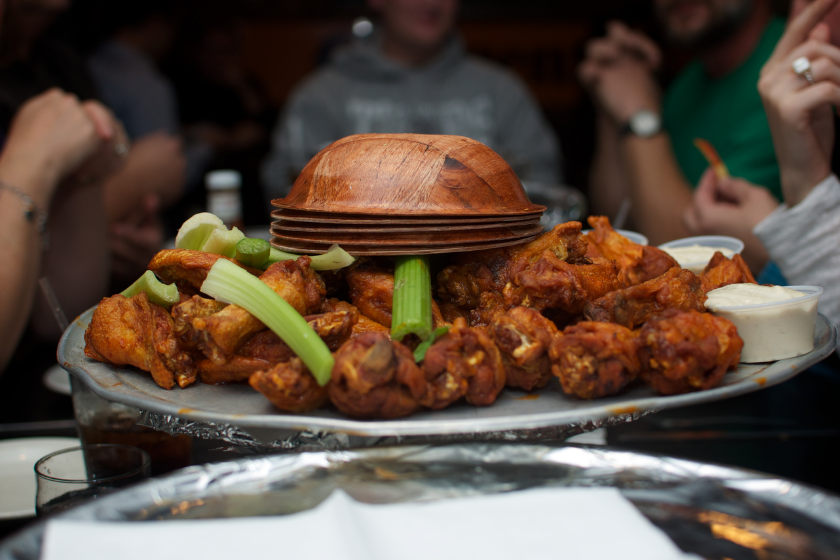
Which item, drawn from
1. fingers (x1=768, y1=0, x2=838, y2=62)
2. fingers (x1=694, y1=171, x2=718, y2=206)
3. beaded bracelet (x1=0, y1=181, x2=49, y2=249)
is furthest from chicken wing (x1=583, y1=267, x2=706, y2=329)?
beaded bracelet (x1=0, y1=181, x2=49, y2=249)

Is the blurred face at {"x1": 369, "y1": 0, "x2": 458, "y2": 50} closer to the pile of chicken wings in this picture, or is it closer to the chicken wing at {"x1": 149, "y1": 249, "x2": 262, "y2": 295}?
the pile of chicken wings

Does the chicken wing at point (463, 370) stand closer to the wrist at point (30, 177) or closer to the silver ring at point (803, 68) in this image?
the silver ring at point (803, 68)

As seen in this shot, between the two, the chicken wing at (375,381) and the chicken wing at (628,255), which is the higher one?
the chicken wing at (628,255)

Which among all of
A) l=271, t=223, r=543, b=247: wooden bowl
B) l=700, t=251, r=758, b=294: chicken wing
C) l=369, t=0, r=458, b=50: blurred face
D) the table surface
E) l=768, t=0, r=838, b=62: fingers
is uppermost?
l=369, t=0, r=458, b=50: blurred face

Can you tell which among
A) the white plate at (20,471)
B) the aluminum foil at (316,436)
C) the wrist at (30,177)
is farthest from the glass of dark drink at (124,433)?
the wrist at (30,177)

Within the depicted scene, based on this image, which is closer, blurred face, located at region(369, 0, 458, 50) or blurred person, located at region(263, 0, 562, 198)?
blurred face, located at region(369, 0, 458, 50)
